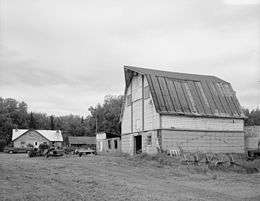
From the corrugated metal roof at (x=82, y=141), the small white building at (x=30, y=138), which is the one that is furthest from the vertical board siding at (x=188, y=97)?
the corrugated metal roof at (x=82, y=141)

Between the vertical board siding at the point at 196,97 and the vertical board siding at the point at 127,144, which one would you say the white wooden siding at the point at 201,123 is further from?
the vertical board siding at the point at 127,144

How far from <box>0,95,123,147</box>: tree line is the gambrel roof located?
162 feet

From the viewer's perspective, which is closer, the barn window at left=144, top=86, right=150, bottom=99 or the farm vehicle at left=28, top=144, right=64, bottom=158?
the barn window at left=144, top=86, right=150, bottom=99

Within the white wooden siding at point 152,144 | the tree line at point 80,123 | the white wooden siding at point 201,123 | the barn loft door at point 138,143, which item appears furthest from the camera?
the tree line at point 80,123

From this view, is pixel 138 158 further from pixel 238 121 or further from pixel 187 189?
pixel 187 189

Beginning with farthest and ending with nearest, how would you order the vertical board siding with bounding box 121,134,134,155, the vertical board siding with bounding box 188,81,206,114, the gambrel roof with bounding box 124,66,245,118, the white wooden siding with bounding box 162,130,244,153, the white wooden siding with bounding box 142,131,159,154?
the vertical board siding with bounding box 121,134,134,155
the vertical board siding with bounding box 188,81,206,114
the gambrel roof with bounding box 124,66,245,118
the white wooden siding with bounding box 142,131,159,154
the white wooden siding with bounding box 162,130,244,153

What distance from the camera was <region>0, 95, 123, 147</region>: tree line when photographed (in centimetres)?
8519

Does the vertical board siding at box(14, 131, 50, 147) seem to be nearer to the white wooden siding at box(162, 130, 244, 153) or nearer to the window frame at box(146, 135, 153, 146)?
the window frame at box(146, 135, 153, 146)

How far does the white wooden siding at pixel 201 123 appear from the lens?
99.8ft

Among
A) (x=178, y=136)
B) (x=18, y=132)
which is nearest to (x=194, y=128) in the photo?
(x=178, y=136)

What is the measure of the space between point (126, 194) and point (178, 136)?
18.3 m

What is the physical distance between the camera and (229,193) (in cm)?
1408

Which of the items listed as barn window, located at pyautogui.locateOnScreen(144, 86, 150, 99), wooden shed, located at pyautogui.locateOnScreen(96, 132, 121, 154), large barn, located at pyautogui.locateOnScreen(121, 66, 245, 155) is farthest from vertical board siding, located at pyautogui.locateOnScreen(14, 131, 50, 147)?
barn window, located at pyautogui.locateOnScreen(144, 86, 150, 99)

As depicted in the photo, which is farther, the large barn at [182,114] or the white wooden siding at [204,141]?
the large barn at [182,114]
